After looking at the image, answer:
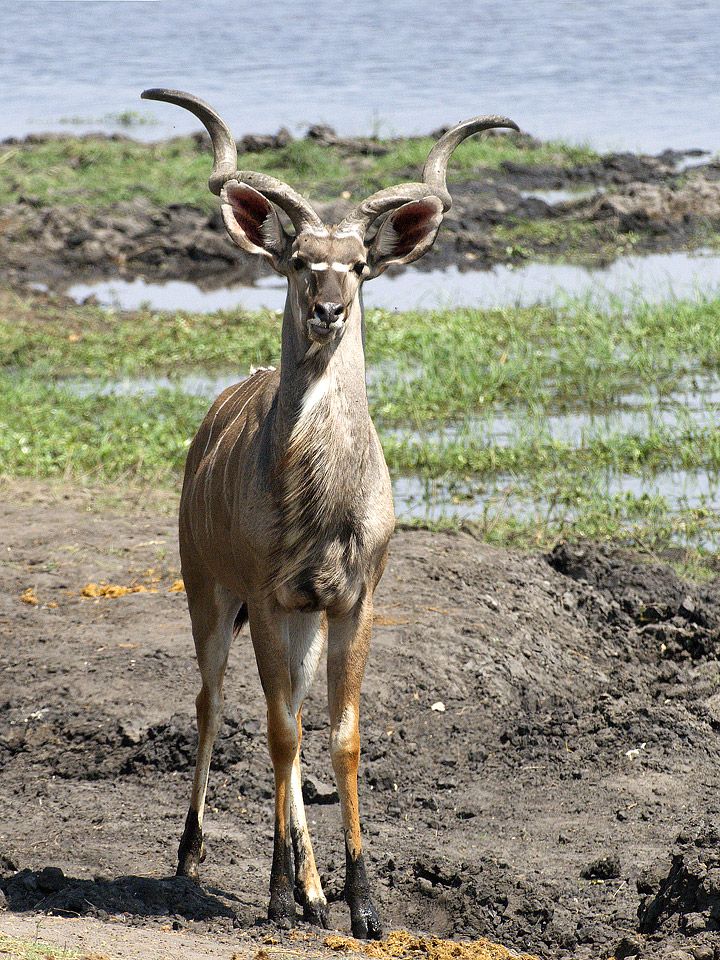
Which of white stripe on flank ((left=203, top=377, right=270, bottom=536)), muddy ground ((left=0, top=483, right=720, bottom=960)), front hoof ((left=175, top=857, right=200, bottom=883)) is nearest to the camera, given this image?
muddy ground ((left=0, top=483, right=720, bottom=960))

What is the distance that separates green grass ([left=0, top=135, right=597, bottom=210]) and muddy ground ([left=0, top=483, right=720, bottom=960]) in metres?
11.1

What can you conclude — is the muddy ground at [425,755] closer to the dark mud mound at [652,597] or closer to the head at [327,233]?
the dark mud mound at [652,597]

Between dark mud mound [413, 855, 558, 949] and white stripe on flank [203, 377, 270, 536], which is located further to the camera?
white stripe on flank [203, 377, 270, 536]

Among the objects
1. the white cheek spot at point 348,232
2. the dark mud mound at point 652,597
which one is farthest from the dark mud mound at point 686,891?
the white cheek spot at point 348,232

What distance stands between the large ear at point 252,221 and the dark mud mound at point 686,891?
89.9 inches

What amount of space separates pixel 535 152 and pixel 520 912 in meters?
17.3

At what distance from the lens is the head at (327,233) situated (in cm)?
372

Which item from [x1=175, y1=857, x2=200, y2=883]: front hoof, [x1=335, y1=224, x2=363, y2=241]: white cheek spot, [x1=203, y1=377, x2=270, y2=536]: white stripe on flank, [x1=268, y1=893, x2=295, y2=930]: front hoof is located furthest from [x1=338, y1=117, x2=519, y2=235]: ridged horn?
[x1=175, y1=857, x2=200, y2=883]: front hoof

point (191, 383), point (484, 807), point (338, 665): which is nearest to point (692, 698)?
point (484, 807)

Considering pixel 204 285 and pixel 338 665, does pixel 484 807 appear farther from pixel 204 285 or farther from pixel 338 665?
pixel 204 285

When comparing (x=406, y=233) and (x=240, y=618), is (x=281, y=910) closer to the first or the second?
(x=240, y=618)

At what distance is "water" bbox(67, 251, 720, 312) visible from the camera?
12.2 meters

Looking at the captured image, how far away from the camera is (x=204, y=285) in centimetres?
1412

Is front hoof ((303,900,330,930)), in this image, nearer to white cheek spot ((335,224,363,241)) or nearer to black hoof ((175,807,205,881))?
black hoof ((175,807,205,881))
